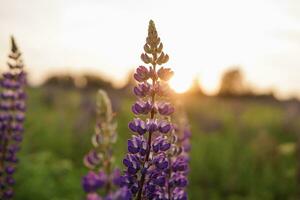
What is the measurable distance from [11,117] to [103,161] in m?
1.80

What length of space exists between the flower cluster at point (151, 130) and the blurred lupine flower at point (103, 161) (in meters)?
0.22

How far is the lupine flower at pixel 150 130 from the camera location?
271 cm

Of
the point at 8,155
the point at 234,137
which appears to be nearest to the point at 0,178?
the point at 8,155

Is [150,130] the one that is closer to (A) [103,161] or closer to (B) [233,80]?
(A) [103,161]

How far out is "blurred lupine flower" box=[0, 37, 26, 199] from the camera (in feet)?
12.6

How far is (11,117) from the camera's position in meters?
4.02

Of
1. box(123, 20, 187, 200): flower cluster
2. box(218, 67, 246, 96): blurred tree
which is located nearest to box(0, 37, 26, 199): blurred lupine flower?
box(123, 20, 187, 200): flower cluster

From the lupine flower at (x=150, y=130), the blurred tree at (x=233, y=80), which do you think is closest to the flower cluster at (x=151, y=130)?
the lupine flower at (x=150, y=130)

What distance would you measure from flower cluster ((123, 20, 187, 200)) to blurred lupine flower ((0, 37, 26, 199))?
1.32 metres

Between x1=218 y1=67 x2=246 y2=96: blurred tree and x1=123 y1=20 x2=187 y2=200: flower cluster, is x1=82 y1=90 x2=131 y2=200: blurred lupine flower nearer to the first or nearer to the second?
x1=123 y1=20 x2=187 y2=200: flower cluster

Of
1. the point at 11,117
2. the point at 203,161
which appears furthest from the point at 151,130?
the point at 203,161

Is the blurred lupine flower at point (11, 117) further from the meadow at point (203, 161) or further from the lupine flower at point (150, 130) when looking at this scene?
the meadow at point (203, 161)

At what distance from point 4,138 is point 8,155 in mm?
122

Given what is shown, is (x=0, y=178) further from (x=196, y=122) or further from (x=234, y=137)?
(x=196, y=122)
